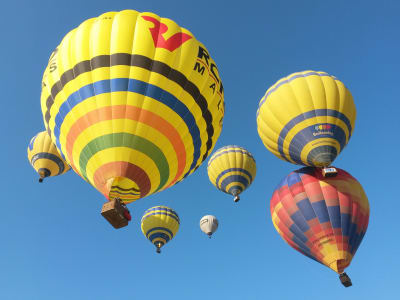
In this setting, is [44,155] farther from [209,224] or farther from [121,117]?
[209,224]

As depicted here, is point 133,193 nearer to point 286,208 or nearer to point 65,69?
point 65,69

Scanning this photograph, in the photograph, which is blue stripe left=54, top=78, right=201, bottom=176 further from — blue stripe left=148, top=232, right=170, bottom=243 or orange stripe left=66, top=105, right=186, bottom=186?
blue stripe left=148, top=232, right=170, bottom=243

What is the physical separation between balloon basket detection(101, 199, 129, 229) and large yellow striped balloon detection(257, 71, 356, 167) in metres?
6.09

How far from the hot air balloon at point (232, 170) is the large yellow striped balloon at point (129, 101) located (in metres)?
9.38

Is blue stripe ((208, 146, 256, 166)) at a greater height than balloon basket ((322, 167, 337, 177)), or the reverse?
blue stripe ((208, 146, 256, 166))

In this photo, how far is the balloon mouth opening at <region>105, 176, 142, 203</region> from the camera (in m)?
5.77

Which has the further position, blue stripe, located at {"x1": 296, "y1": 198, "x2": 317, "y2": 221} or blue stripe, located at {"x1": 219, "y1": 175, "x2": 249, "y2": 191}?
blue stripe, located at {"x1": 219, "y1": 175, "x2": 249, "y2": 191}

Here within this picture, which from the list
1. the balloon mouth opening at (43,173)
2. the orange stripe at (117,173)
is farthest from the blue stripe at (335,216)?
the balloon mouth opening at (43,173)

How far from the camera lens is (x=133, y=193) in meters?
6.14

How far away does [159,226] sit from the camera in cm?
1812

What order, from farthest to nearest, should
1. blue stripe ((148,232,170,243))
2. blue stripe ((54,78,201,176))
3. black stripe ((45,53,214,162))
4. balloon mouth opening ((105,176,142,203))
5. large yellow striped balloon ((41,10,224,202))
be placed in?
1. blue stripe ((148,232,170,243))
2. black stripe ((45,53,214,162))
3. blue stripe ((54,78,201,176))
4. large yellow striped balloon ((41,10,224,202))
5. balloon mouth opening ((105,176,142,203))

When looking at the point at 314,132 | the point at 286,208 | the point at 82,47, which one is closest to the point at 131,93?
the point at 82,47

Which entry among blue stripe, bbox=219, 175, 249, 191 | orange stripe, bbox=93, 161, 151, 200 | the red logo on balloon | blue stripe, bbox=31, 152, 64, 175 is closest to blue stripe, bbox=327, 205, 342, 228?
orange stripe, bbox=93, 161, 151, 200

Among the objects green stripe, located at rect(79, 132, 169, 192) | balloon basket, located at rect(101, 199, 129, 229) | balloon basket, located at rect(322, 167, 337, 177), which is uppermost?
balloon basket, located at rect(322, 167, 337, 177)
